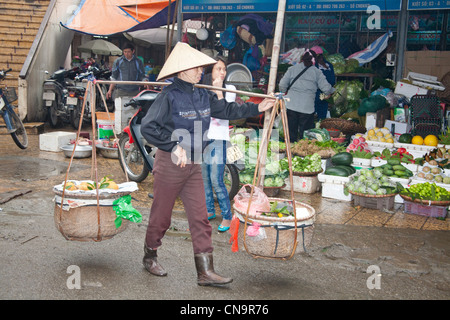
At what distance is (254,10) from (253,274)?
7.06 metres

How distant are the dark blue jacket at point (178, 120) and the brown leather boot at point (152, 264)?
0.95 m

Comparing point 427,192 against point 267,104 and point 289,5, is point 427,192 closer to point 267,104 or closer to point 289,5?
point 267,104

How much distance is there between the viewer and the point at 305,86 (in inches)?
348

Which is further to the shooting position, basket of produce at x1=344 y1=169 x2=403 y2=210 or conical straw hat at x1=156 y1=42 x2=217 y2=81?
basket of produce at x1=344 y1=169 x2=403 y2=210

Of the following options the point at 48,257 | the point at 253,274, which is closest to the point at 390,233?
the point at 253,274

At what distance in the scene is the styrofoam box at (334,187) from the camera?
7412mm

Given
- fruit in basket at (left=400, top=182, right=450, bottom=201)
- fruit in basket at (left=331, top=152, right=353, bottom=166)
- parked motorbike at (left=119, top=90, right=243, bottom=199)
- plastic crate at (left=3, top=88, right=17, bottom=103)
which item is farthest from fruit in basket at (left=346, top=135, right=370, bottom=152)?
plastic crate at (left=3, top=88, right=17, bottom=103)

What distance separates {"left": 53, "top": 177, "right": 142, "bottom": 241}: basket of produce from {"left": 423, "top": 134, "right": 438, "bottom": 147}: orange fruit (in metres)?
6.04

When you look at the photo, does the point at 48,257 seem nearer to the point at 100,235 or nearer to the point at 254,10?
the point at 100,235

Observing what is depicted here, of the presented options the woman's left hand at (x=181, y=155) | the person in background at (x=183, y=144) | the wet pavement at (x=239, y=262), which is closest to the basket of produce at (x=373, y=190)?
the wet pavement at (x=239, y=262)

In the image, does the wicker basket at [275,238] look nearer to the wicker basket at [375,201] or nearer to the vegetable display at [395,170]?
the wicker basket at [375,201]

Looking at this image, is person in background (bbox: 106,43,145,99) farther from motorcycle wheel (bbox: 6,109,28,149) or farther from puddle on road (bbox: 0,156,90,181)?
puddle on road (bbox: 0,156,90,181)

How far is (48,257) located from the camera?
4.72 meters

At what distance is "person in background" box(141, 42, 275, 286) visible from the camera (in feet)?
13.2
